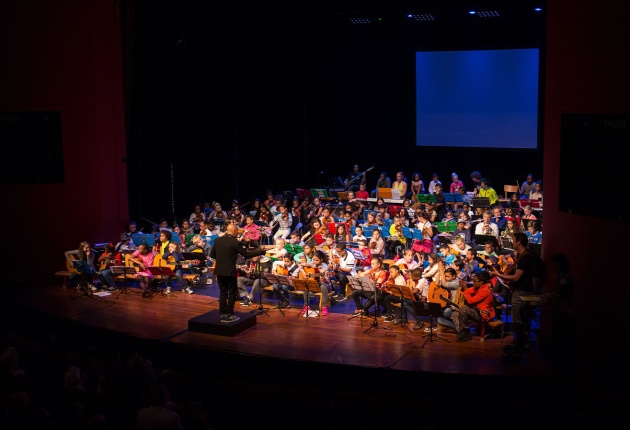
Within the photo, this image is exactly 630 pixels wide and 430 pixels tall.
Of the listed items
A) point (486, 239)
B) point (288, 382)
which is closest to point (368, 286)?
point (288, 382)

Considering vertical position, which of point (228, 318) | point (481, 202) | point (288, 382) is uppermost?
point (481, 202)

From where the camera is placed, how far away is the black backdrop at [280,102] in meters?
19.1

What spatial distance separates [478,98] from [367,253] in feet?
32.4

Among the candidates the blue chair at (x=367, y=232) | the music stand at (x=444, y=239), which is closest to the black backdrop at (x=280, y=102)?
the blue chair at (x=367, y=232)

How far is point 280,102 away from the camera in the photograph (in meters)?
22.7

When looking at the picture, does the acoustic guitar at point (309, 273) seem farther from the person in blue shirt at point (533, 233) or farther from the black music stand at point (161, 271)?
the person in blue shirt at point (533, 233)

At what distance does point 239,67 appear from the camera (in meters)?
21.7

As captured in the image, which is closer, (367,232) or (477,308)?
(477,308)

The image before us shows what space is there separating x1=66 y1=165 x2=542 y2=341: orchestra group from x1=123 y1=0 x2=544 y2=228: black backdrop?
2181 millimetres

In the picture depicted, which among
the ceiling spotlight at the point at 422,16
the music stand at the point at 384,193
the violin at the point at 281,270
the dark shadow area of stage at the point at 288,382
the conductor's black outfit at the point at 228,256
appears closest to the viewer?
the dark shadow area of stage at the point at 288,382

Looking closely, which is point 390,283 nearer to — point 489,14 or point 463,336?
point 463,336

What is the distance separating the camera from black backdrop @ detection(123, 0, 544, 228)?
19094 mm

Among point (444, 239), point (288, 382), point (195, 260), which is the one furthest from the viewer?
point (444, 239)

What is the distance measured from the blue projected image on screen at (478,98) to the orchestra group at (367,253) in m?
Answer: 2.62
